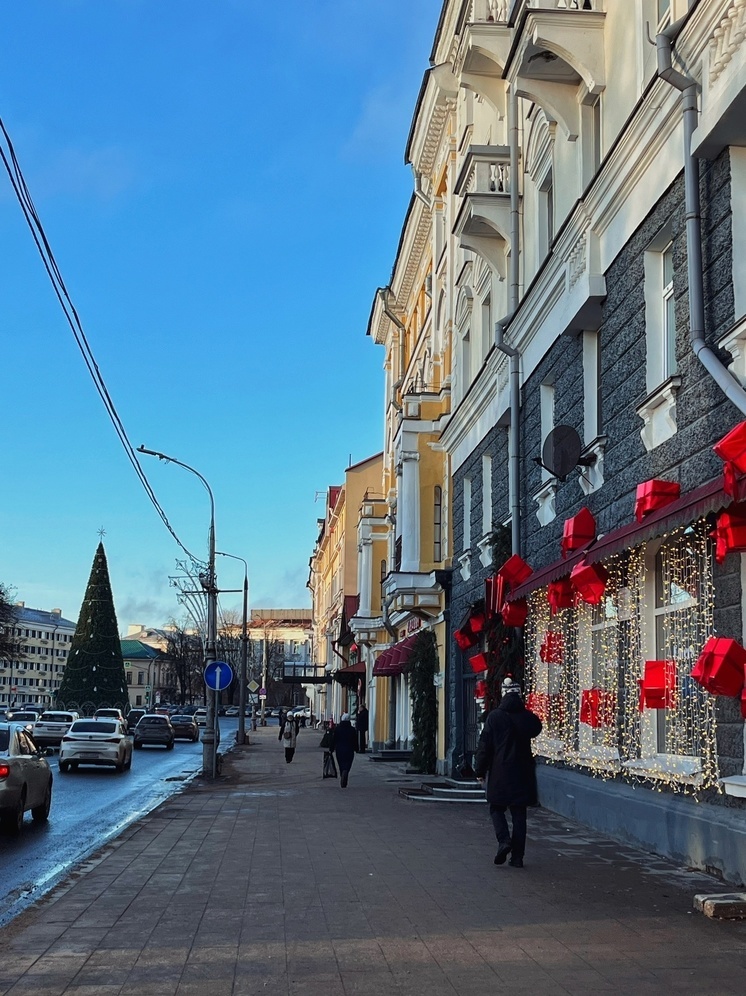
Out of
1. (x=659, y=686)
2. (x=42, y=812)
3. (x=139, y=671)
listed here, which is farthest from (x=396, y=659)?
(x=139, y=671)

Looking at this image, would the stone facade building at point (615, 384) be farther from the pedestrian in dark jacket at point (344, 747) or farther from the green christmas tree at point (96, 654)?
the green christmas tree at point (96, 654)

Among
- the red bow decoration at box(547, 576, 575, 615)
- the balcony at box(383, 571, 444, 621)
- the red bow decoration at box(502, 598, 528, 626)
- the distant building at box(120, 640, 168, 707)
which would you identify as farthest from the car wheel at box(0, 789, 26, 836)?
the distant building at box(120, 640, 168, 707)

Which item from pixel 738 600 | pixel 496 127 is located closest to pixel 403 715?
pixel 496 127

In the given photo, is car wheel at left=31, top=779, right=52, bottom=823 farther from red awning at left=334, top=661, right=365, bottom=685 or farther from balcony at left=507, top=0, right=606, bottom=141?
red awning at left=334, top=661, right=365, bottom=685

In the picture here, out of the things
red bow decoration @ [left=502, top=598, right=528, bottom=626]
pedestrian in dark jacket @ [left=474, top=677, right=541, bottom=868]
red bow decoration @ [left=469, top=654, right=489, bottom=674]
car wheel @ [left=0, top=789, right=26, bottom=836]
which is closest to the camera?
pedestrian in dark jacket @ [left=474, top=677, right=541, bottom=868]

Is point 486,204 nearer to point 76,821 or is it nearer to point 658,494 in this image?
point 658,494

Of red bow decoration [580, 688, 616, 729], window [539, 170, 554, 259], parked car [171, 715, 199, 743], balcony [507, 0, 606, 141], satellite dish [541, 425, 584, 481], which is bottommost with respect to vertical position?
parked car [171, 715, 199, 743]

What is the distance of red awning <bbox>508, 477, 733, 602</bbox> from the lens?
918cm

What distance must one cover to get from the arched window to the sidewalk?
15.3 m

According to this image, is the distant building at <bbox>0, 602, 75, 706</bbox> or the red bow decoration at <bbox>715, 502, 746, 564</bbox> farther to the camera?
the distant building at <bbox>0, 602, 75, 706</bbox>

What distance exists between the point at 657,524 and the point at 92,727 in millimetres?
23668

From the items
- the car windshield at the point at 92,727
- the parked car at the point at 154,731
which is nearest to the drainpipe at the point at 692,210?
the car windshield at the point at 92,727

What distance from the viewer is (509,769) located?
10969 mm

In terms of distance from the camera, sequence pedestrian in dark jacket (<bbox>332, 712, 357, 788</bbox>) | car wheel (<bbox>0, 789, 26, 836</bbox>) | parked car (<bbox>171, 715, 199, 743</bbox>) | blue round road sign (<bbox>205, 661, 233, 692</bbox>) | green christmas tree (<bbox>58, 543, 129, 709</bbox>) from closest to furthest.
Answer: car wheel (<bbox>0, 789, 26, 836</bbox>) → pedestrian in dark jacket (<bbox>332, 712, 357, 788</bbox>) → blue round road sign (<bbox>205, 661, 233, 692</bbox>) → parked car (<bbox>171, 715, 199, 743</bbox>) → green christmas tree (<bbox>58, 543, 129, 709</bbox>)
